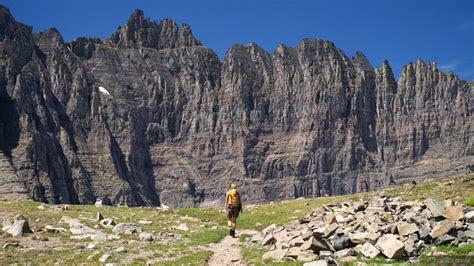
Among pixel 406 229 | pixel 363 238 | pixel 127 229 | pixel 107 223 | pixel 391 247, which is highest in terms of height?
pixel 406 229

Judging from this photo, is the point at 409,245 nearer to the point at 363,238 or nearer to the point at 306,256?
the point at 363,238

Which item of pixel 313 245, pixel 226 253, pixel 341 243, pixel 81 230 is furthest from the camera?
pixel 81 230

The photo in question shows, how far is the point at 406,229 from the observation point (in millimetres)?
23203

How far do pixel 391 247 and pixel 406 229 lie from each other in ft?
9.21

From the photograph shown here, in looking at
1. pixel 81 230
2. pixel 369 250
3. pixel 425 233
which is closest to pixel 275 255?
A: pixel 369 250

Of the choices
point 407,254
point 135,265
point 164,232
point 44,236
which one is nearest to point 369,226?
point 407,254

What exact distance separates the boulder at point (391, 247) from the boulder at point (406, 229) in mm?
1885

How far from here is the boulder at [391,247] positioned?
810 inches

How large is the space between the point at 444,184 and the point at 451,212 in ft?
91.7

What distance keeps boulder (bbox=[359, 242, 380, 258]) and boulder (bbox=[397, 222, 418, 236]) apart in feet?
7.56

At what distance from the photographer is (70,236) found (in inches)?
1281

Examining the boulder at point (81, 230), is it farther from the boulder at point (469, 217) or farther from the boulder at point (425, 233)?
the boulder at point (469, 217)

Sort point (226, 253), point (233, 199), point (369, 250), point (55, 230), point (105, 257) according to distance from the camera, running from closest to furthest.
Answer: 1. point (369, 250)
2. point (105, 257)
3. point (226, 253)
4. point (233, 199)
5. point (55, 230)

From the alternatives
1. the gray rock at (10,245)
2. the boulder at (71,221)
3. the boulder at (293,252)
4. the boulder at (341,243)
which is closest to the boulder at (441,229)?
the boulder at (341,243)
